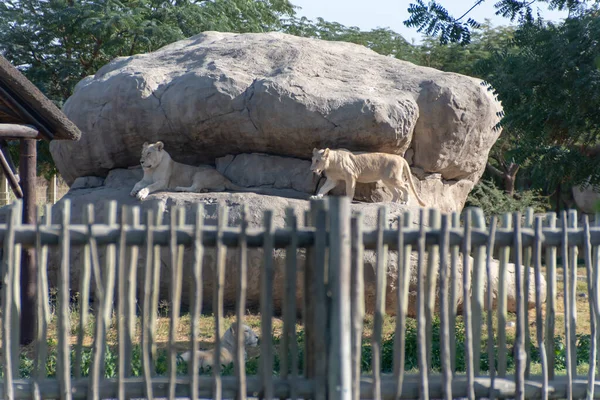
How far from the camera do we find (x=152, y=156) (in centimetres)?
1213

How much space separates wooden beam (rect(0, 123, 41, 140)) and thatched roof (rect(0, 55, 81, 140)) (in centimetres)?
11

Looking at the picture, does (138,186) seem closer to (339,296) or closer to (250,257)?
(250,257)

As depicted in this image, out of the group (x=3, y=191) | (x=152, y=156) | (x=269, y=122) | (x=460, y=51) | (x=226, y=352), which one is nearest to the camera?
(x=226, y=352)

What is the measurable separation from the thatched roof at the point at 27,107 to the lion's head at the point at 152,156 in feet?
9.51

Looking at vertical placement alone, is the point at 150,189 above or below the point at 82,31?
below

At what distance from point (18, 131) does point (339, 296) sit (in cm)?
547

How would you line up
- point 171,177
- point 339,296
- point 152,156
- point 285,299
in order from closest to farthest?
point 339,296 < point 285,299 < point 152,156 < point 171,177

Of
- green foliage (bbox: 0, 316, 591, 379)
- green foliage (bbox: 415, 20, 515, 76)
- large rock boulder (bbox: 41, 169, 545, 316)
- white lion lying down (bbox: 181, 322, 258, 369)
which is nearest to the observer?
green foliage (bbox: 0, 316, 591, 379)

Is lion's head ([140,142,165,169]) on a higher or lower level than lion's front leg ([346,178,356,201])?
higher

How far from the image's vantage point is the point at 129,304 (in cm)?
469

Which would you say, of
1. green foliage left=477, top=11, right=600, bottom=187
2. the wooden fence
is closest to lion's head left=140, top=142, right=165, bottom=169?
green foliage left=477, top=11, right=600, bottom=187

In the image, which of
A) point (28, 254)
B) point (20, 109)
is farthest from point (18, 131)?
point (28, 254)

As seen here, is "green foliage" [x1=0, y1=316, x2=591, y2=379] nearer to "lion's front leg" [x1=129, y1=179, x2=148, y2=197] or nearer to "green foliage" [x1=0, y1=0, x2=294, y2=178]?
"lion's front leg" [x1=129, y1=179, x2=148, y2=197]

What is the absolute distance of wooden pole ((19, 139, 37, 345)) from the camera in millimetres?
8906
